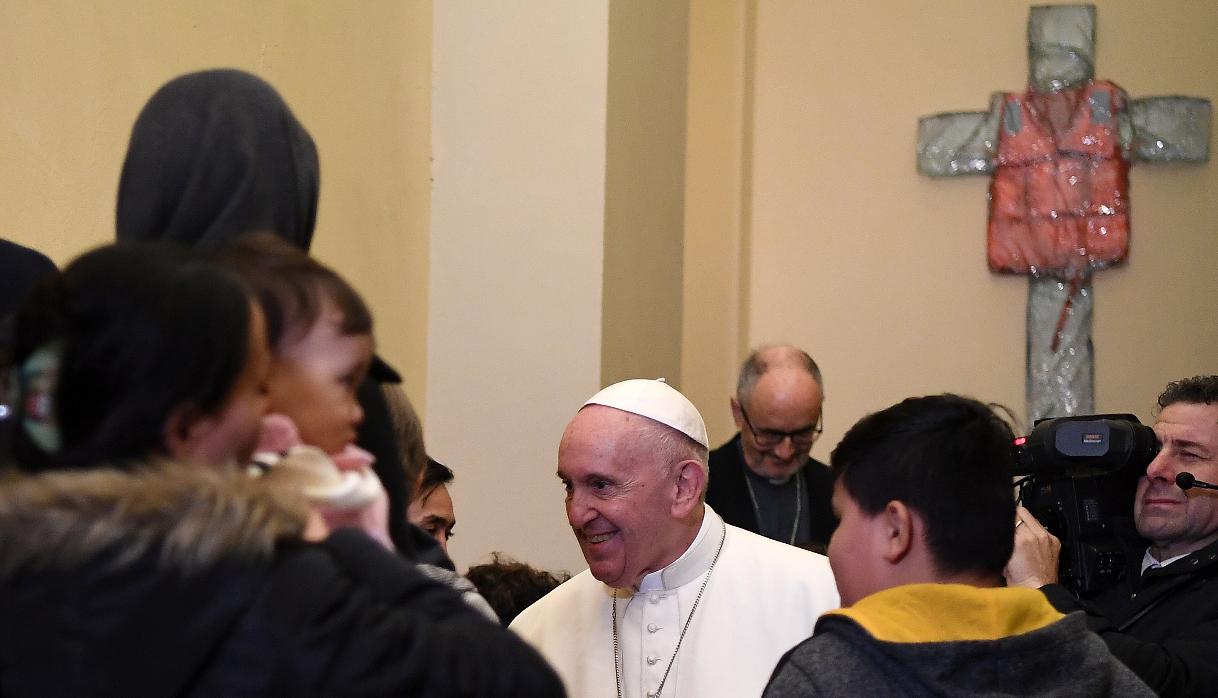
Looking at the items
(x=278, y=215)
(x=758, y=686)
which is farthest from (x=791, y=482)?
(x=278, y=215)

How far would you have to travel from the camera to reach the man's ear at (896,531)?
7.75ft

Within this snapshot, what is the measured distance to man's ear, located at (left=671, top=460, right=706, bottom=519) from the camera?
3.47 meters

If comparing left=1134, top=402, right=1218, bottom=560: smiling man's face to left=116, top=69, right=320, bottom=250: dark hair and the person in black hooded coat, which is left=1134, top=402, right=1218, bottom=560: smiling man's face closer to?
the person in black hooded coat

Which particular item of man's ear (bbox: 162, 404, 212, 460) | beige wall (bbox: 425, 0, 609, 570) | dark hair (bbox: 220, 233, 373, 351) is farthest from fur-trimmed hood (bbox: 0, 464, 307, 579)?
beige wall (bbox: 425, 0, 609, 570)

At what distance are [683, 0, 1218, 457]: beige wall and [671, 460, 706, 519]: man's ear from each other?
3077 millimetres

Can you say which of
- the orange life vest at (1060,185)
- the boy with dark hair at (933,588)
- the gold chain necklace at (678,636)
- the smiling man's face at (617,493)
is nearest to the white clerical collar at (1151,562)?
the gold chain necklace at (678,636)

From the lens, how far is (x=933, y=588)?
7.22ft

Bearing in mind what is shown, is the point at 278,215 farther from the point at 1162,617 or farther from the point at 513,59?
the point at 513,59

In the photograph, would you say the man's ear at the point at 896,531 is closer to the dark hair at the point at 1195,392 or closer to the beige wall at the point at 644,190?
the dark hair at the point at 1195,392

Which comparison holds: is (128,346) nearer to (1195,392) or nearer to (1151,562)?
(1151,562)

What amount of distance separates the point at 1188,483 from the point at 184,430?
2.86 m

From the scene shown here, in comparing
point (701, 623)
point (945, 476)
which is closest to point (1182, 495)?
point (701, 623)

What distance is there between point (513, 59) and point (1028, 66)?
260 cm

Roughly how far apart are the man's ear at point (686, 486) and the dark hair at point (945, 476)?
1040 millimetres
